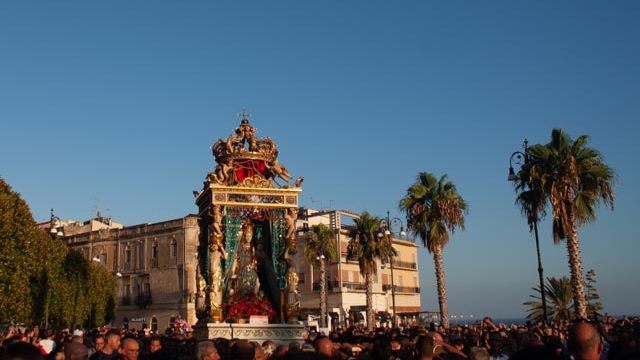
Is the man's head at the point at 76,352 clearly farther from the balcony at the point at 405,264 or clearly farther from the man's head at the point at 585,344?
the balcony at the point at 405,264

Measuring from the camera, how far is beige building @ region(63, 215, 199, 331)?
5312 cm

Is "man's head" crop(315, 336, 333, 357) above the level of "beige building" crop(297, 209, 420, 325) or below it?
below

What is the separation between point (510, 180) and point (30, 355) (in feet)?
63.1

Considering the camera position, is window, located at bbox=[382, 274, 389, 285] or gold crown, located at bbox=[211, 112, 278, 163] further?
window, located at bbox=[382, 274, 389, 285]

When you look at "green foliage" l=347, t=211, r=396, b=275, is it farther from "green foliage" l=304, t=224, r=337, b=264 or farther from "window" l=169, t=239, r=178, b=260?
"window" l=169, t=239, r=178, b=260

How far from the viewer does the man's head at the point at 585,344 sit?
458cm

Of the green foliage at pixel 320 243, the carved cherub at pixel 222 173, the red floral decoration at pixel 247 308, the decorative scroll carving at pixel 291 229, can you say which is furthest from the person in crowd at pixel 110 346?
the green foliage at pixel 320 243

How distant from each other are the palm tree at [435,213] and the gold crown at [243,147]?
12326 millimetres

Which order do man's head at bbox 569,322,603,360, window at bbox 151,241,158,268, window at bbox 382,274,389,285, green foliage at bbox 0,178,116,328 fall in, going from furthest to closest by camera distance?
1. window at bbox 382,274,389,285
2. window at bbox 151,241,158,268
3. green foliage at bbox 0,178,116,328
4. man's head at bbox 569,322,603,360

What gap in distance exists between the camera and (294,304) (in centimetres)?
2019

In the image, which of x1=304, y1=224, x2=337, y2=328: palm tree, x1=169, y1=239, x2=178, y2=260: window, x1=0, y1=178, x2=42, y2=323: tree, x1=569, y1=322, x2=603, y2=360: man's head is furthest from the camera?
x1=169, y1=239, x2=178, y2=260: window

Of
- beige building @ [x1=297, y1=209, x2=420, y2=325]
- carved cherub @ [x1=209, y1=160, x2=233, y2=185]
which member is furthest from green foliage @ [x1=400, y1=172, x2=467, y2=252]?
beige building @ [x1=297, y1=209, x2=420, y2=325]

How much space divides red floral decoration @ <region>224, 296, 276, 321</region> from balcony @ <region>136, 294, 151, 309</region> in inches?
1452

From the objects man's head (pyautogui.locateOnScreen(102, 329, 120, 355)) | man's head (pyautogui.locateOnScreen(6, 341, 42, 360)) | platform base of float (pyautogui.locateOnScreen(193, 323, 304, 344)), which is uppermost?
man's head (pyautogui.locateOnScreen(6, 341, 42, 360))
